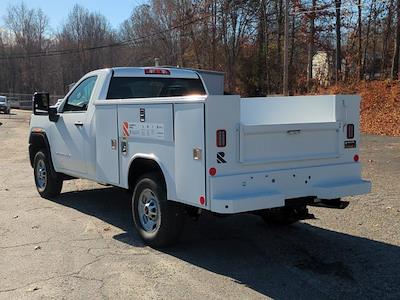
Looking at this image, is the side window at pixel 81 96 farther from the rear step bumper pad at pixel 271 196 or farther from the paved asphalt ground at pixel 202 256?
the rear step bumper pad at pixel 271 196

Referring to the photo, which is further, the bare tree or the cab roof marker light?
the bare tree

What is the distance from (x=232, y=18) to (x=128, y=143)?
40799mm

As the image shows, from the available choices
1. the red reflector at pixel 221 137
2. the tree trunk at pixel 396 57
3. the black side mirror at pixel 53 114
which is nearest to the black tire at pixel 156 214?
the red reflector at pixel 221 137

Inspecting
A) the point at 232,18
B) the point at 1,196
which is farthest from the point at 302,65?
the point at 1,196

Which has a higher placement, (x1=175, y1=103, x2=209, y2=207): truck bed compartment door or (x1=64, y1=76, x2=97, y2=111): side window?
(x1=64, y1=76, x2=97, y2=111): side window

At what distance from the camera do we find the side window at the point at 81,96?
7.74 m

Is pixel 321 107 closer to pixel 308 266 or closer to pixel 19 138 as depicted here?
pixel 308 266

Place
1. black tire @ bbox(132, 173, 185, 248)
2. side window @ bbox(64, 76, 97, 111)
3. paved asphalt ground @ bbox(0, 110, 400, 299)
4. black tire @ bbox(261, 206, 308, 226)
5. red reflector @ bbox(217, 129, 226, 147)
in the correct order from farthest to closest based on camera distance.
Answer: side window @ bbox(64, 76, 97, 111)
black tire @ bbox(261, 206, 308, 226)
black tire @ bbox(132, 173, 185, 248)
red reflector @ bbox(217, 129, 226, 147)
paved asphalt ground @ bbox(0, 110, 400, 299)

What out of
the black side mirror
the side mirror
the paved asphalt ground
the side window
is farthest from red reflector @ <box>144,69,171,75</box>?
the paved asphalt ground

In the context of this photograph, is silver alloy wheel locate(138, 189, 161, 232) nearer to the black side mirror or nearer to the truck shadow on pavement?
the truck shadow on pavement

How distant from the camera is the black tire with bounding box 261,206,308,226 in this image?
6.53 m

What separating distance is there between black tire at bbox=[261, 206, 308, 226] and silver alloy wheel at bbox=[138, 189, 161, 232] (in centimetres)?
133

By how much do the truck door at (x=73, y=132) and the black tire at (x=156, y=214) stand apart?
1.65 metres

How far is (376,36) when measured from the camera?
38.8 metres
